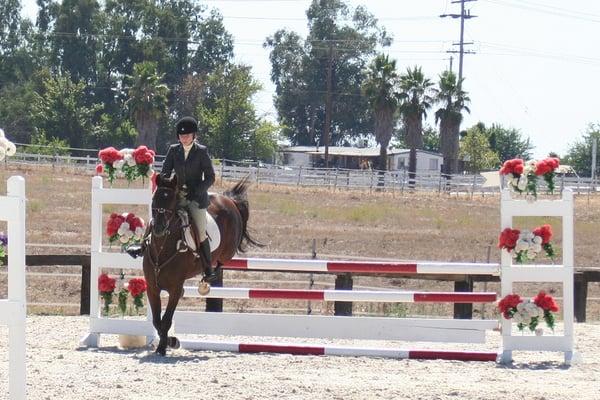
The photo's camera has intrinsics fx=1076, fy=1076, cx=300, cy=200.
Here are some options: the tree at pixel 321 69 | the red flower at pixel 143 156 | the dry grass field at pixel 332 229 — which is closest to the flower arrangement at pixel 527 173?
the red flower at pixel 143 156

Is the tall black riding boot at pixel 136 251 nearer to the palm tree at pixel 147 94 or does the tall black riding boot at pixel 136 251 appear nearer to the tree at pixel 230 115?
the palm tree at pixel 147 94

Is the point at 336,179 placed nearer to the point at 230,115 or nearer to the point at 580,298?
the point at 230,115

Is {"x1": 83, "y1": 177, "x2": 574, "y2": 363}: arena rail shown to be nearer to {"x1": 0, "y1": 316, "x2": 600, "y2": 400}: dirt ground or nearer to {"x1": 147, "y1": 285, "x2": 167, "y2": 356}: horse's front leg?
{"x1": 0, "y1": 316, "x2": 600, "y2": 400}: dirt ground

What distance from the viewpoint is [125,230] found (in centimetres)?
1213

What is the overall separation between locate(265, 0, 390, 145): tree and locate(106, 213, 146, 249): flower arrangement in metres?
81.8

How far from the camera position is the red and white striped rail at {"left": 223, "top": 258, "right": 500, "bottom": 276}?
11.9m

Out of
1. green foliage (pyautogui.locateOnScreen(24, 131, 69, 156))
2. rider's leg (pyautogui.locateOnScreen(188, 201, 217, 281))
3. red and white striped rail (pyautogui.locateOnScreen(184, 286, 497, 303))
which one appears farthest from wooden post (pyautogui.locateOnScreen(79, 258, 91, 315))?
green foliage (pyautogui.locateOnScreen(24, 131, 69, 156))

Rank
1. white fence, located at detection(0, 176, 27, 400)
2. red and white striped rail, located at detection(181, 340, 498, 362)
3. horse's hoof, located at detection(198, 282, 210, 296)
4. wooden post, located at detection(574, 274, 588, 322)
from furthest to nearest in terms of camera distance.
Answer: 1. wooden post, located at detection(574, 274, 588, 322)
2. horse's hoof, located at detection(198, 282, 210, 296)
3. red and white striped rail, located at detection(181, 340, 498, 362)
4. white fence, located at detection(0, 176, 27, 400)

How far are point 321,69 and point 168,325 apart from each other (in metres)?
84.8

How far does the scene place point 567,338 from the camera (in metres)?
11.4

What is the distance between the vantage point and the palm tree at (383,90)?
193ft

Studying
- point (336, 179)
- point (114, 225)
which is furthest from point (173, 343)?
point (336, 179)

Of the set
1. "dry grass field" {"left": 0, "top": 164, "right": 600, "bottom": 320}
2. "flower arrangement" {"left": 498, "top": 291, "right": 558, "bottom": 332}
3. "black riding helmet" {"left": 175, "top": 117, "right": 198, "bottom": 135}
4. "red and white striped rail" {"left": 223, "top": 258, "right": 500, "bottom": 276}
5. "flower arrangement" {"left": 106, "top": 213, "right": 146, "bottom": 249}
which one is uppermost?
"black riding helmet" {"left": 175, "top": 117, "right": 198, "bottom": 135}

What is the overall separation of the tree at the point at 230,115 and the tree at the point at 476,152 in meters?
16.4
